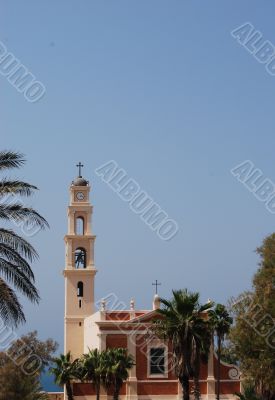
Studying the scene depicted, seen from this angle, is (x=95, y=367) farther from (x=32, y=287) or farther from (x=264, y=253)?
(x=32, y=287)

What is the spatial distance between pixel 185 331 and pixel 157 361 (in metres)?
17.9

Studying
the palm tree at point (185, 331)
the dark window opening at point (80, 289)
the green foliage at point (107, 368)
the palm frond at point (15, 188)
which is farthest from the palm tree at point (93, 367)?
the palm frond at point (15, 188)

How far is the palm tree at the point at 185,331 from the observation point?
42.5 meters

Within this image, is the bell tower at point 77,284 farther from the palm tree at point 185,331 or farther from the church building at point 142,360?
the palm tree at point 185,331

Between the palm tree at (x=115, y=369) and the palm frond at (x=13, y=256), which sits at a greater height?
the palm frond at (x=13, y=256)

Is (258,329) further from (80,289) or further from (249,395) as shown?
(80,289)

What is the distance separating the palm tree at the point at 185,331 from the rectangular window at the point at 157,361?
16.2m

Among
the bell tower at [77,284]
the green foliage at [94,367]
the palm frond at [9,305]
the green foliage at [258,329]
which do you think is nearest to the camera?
the palm frond at [9,305]

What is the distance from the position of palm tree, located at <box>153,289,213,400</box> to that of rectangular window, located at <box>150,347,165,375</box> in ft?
53.2

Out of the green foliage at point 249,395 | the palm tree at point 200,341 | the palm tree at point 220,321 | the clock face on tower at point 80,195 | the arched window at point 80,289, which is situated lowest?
the green foliage at point 249,395

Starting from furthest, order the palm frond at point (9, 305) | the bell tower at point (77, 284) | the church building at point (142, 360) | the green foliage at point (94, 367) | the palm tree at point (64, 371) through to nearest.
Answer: the bell tower at point (77, 284), the church building at point (142, 360), the palm tree at point (64, 371), the green foliage at point (94, 367), the palm frond at point (9, 305)

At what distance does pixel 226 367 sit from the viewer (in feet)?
199

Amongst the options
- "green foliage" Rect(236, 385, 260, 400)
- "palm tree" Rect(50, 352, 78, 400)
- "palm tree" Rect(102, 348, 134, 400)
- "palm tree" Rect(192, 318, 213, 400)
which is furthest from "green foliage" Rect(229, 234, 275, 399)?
"palm tree" Rect(50, 352, 78, 400)

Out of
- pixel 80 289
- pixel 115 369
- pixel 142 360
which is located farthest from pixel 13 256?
pixel 80 289
